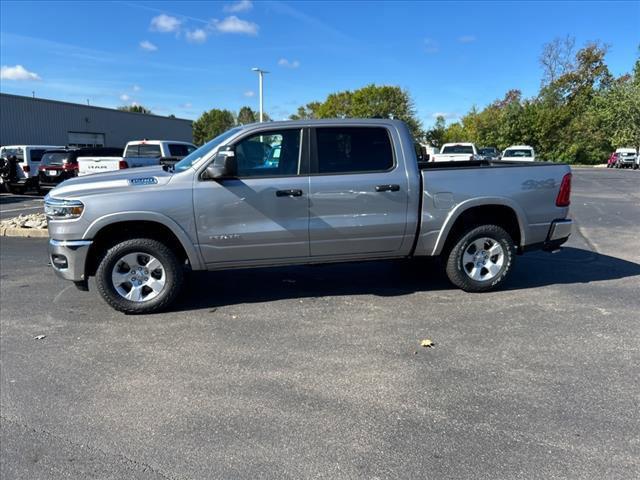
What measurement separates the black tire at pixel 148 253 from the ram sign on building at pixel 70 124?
3093 cm

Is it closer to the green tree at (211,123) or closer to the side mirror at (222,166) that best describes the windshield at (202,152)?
the side mirror at (222,166)

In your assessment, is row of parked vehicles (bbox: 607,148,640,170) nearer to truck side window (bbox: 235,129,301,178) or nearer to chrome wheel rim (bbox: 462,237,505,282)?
chrome wheel rim (bbox: 462,237,505,282)

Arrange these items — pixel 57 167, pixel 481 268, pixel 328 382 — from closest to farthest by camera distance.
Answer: pixel 328 382 < pixel 481 268 < pixel 57 167

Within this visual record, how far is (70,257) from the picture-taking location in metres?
4.98

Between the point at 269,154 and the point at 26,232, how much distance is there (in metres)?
7.29

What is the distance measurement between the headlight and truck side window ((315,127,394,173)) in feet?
7.75

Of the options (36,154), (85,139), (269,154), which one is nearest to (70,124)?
(85,139)

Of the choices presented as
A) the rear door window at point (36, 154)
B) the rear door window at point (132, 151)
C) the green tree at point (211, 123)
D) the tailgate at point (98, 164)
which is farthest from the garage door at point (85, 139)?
the green tree at point (211, 123)

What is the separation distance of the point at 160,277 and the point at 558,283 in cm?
464

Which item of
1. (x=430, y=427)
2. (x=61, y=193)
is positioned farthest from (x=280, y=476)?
(x=61, y=193)

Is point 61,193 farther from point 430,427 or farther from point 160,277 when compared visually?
point 430,427

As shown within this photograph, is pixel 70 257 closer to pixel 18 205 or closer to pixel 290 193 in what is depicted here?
pixel 290 193

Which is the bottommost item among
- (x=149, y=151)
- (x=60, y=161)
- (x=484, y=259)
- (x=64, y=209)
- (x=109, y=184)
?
(x=484, y=259)

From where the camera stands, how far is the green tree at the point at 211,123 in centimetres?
10565
